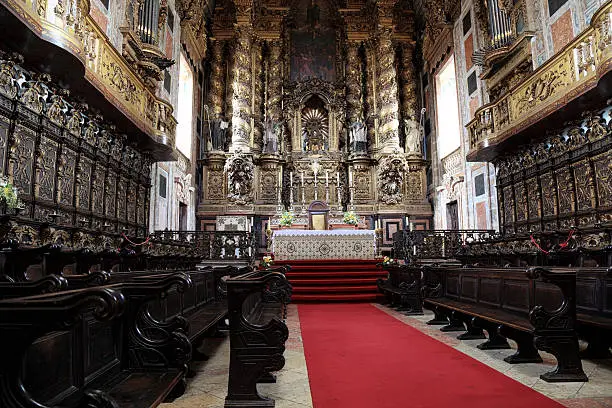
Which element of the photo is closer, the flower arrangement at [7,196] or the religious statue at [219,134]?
the flower arrangement at [7,196]

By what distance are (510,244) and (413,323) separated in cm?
592

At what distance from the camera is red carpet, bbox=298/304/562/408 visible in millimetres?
3387

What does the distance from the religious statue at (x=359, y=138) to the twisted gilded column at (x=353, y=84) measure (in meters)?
0.45

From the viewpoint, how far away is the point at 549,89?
9945mm

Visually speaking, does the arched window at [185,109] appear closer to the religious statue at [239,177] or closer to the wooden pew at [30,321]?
the religious statue at [239,177]

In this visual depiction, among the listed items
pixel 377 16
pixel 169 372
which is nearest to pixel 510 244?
pixel 169 372

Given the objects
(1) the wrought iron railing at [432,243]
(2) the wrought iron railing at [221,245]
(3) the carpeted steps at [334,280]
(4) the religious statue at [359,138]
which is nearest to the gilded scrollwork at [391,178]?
(4) the religious statue at [359,138]

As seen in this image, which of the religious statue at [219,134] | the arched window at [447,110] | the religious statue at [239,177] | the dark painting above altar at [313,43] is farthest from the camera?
the dark painting above altar at [313,43]

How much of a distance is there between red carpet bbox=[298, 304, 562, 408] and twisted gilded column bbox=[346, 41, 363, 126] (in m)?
15.4

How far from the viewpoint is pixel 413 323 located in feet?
24.7

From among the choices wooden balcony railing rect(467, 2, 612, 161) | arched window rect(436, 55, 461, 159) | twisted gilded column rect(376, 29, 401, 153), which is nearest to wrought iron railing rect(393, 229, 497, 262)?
wooden balcony railing rect(467, 2, 612, 161)

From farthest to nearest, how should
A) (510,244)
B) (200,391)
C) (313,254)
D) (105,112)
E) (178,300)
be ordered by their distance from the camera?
(313,254) → (510,244) → (105,112) → (178,300) → (200,391)

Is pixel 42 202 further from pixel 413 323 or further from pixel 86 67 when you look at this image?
pixel 413 323

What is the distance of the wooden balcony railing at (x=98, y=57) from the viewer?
255 inches
